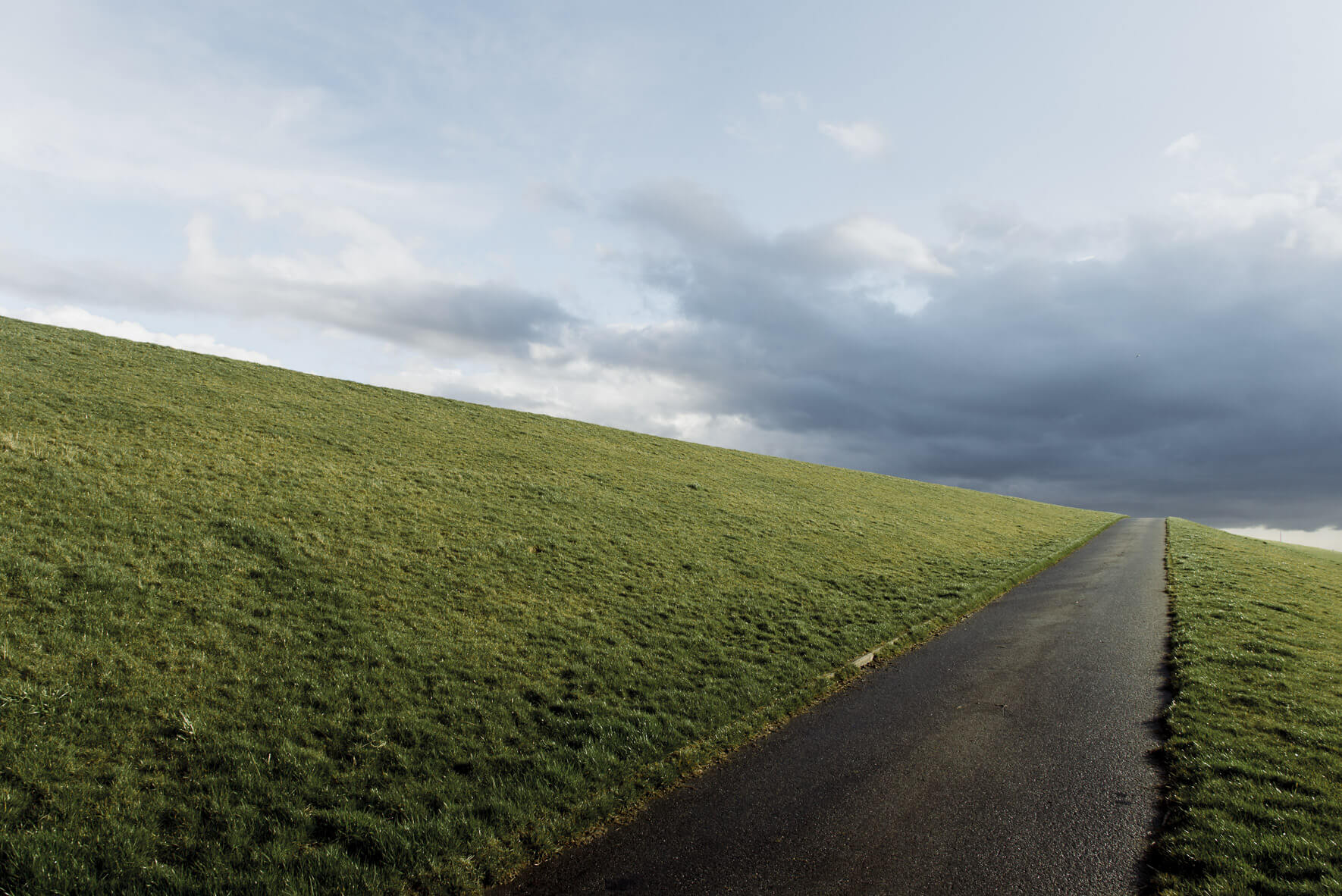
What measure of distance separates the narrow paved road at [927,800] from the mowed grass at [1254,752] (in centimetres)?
57

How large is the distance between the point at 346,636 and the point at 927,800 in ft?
42.0

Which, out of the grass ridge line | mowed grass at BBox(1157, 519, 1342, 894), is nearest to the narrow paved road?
the grass ridge line

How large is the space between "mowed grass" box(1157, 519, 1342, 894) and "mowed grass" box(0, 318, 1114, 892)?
698 cm

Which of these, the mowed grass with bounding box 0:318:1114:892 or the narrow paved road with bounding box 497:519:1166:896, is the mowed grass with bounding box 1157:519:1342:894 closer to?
the narrow paved road with bounding box 497:519:1166:896

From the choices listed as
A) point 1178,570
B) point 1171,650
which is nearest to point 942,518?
point 1178,570

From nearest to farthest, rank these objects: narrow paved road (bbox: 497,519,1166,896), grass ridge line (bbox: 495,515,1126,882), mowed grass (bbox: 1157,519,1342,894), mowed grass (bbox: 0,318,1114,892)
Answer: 1. mowed grass (bbox: 1157,519,1342,894)
2. narrow paved road (bbox: 497,519,1166,896)
3. mowed grass (bbox: 0,318,1114,892)
4. grass ridge line (bbox: 495,515,1126,882)

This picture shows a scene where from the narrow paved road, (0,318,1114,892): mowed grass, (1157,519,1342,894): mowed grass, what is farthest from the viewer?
(0,318,1114,892): mowed grass

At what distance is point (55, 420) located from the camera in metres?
24.5

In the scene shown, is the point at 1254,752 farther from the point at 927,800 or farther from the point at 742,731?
the point at 742,731

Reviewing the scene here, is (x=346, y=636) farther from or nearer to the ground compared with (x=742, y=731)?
nearer to the ground

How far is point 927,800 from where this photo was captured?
9.57 m

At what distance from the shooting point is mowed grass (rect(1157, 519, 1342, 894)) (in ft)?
25.3

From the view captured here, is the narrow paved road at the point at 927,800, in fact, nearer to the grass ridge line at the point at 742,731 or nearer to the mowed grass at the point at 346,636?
the grass ridge line at the point at 742,731

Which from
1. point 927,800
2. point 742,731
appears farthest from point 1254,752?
point 742,731
